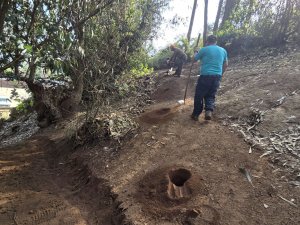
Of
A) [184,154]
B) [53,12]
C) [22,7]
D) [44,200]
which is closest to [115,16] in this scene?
[53,12]

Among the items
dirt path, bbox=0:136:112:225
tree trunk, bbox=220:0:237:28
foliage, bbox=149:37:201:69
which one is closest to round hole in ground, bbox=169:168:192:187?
dirt path, bbox=0:136:112:225

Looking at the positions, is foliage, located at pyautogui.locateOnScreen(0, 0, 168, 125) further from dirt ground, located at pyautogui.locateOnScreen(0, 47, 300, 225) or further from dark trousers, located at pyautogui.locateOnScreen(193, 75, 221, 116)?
dark trousers, located at pyautogui.locateOnScreen(193, 75, 221, 116)

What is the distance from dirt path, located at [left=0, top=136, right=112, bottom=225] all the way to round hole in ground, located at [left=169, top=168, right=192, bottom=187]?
0.97 metres

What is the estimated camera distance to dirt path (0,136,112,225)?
3.98 metres

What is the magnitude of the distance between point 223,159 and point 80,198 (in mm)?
2284

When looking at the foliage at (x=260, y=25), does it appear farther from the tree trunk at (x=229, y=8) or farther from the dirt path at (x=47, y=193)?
the dirt path at (x=47, y=193)

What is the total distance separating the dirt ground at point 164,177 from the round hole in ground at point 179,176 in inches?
0.8

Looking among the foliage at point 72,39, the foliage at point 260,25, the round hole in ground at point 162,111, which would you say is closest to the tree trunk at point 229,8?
the foliage at point 260,25

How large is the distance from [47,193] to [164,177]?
1984 millimetres

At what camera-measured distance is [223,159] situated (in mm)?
4457

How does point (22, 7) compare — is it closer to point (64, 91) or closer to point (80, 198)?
point (64, 91)

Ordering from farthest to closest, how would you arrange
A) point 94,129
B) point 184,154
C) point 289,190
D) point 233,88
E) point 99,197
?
point 233,88 → point 94,129 → point 184,154 → point 99,197 → point 289,190

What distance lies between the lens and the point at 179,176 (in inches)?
168

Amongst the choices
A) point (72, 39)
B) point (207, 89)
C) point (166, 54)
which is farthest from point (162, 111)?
point (166, 54)
